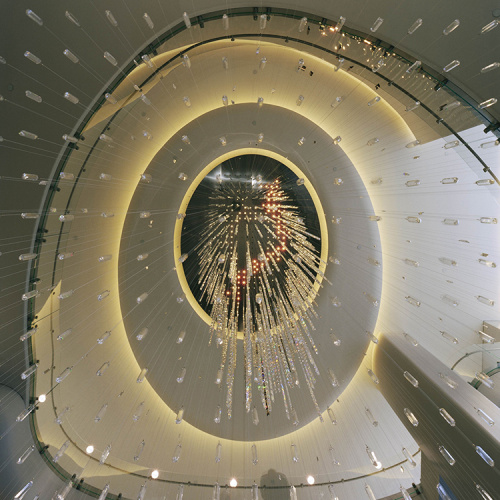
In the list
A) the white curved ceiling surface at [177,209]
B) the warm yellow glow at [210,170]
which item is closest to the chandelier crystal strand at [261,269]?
the warm yellow glow at [210,170]

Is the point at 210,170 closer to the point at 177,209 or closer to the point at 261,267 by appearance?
the point at 177,209

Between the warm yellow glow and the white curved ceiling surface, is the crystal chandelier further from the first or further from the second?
the white curved ceiling surface

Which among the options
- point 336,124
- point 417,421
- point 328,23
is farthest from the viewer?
point 336,124

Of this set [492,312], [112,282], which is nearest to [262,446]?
[112,282]

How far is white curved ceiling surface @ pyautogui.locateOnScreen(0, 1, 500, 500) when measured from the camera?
314cm

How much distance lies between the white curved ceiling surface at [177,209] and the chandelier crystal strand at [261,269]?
54 centimetres

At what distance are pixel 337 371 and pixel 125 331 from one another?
4.19m

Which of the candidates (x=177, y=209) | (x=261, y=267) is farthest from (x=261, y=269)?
(x=177, y=209)

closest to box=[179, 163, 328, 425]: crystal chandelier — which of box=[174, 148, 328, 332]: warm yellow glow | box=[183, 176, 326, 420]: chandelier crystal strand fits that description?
box=[183, 176, 326, 420]: chandelier crystal strand

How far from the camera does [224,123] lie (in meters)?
4.97

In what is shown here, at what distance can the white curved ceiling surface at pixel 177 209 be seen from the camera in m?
3.14

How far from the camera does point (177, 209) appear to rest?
18.3 feet

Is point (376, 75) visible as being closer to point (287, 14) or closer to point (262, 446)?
point (287, 14)

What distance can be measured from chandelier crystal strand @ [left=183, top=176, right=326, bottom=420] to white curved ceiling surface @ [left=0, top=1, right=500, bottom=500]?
21.4 inches
